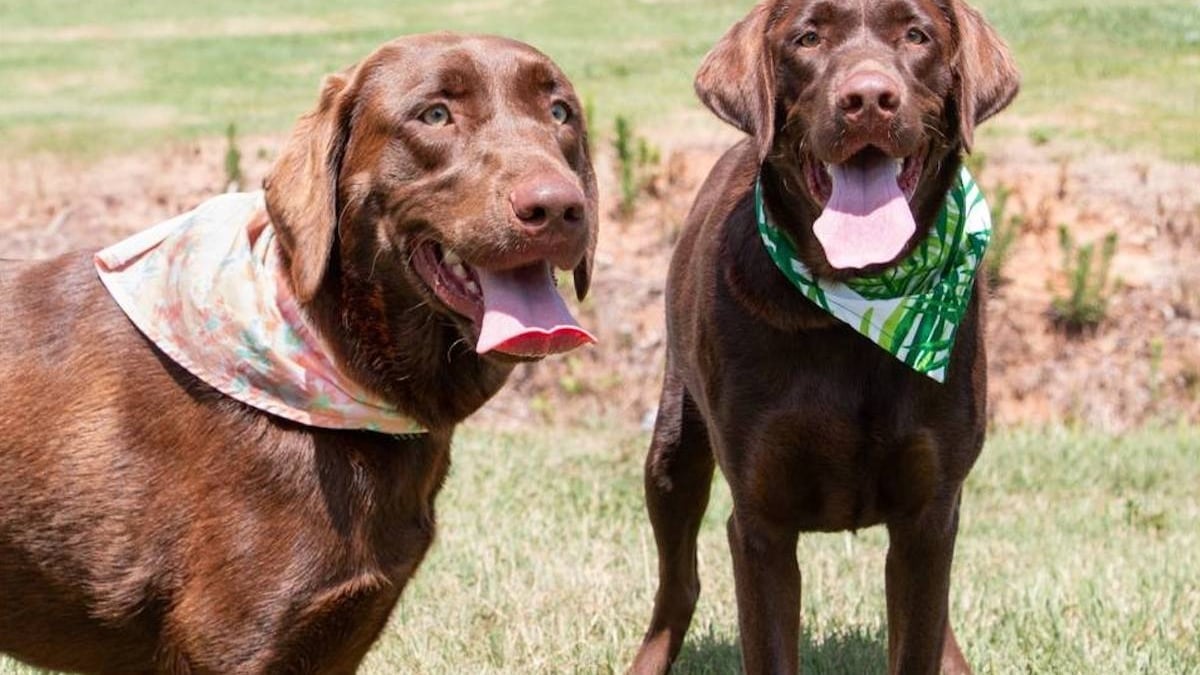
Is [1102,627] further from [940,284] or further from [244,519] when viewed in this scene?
[244,519]

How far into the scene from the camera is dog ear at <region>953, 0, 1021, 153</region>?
4914 mm

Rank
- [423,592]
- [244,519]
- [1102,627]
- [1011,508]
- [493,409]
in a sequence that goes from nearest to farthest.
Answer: [244,519] < [1102,627] < [423,592] < [1011,508] < [493,409]

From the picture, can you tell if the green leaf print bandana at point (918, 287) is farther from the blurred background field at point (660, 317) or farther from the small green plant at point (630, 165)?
the small green plant at point (630, 165)

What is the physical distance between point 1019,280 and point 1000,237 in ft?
1.39

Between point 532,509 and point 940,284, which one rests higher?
point 940,284

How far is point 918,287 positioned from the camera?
5098 millimetres

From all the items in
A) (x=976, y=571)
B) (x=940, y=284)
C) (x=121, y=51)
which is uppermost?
(x=940, y=284)

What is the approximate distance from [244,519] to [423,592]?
254cm

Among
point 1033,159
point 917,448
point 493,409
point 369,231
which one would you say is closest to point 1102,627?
point 917,448

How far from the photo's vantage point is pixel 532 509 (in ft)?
24.9

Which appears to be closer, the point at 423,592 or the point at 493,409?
the point at 423,592

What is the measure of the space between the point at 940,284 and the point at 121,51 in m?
15.7

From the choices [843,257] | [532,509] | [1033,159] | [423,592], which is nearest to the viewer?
[843,257]

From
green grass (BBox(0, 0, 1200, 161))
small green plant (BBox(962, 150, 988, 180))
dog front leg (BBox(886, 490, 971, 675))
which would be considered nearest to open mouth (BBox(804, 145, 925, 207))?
dog front leg (BBox(886, 490, 971, 675))
